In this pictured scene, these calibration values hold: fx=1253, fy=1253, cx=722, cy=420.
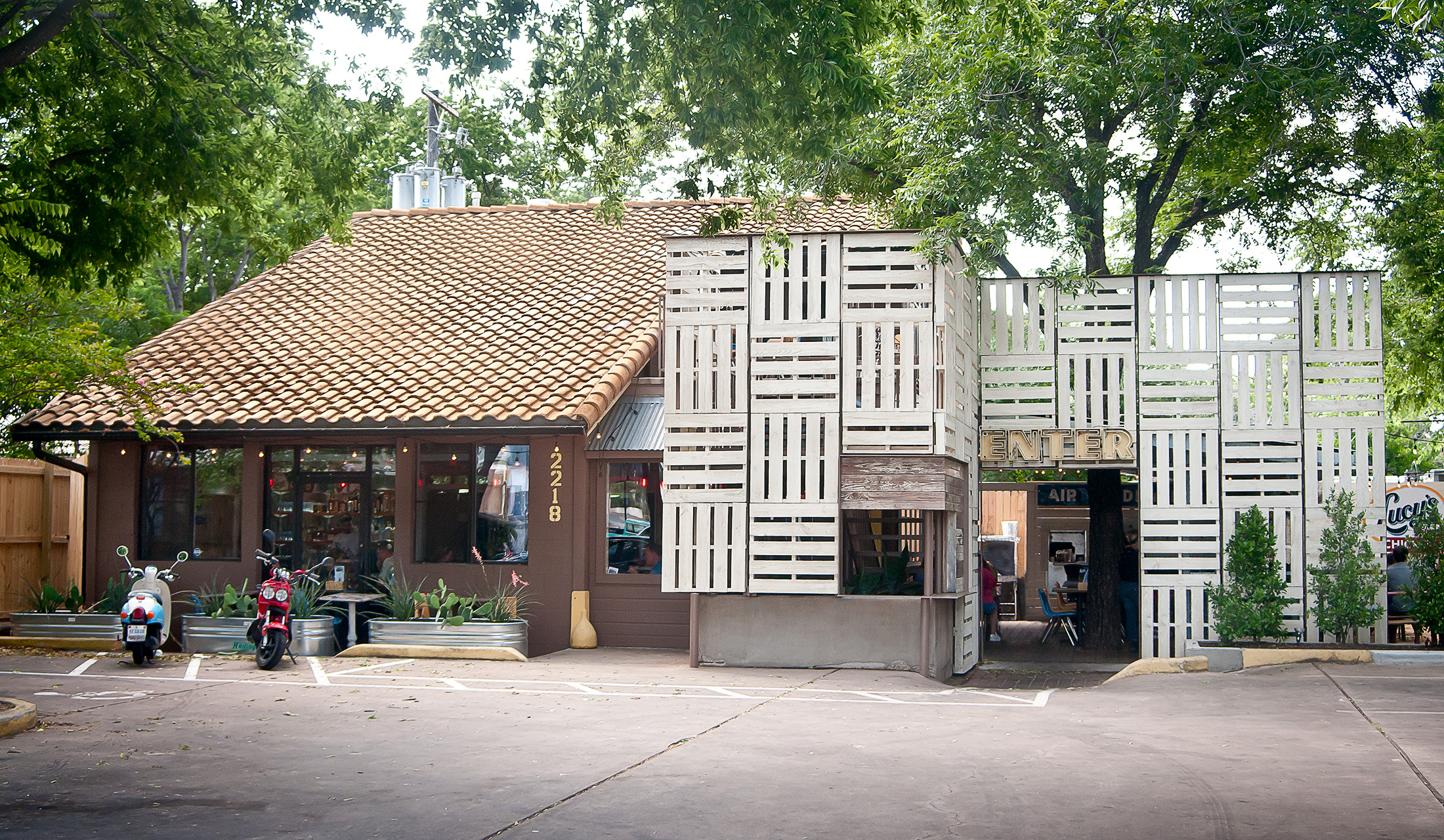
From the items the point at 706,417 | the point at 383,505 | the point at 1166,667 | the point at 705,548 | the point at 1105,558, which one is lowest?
the point at 1166,667

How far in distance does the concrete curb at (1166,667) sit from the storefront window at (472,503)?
7399mm

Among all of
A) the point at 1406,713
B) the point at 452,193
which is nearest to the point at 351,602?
the point at 1406,713

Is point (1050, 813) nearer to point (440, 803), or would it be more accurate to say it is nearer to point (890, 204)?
point (440, 803)

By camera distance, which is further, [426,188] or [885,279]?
[426,188]

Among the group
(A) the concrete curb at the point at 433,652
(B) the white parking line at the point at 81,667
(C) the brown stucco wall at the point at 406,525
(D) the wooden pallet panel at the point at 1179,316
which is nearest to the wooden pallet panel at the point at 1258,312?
(D) the wooden pallet panel at the point at 1179,316

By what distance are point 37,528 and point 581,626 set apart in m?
9.11

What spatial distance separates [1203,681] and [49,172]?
12006 millimetres

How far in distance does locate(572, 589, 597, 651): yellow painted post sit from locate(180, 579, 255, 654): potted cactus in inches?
152

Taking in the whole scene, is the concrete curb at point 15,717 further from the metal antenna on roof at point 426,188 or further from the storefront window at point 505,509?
the metal antenna on roof at point 426,188

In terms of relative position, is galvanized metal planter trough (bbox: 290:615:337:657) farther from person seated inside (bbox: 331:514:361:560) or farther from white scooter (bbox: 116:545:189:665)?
person seated inside (bbox: 331:514:361:560)

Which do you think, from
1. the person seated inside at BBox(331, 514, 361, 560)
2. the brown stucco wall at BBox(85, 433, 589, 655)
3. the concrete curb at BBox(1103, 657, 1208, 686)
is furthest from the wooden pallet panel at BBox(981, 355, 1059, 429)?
the person seated inside at BBox(331, 514, 361, 560)

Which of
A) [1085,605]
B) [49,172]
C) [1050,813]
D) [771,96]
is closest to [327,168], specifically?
[49,172]

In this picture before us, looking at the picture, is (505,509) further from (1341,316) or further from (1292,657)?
(1341,316)

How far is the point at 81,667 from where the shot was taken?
13852 millimetres
